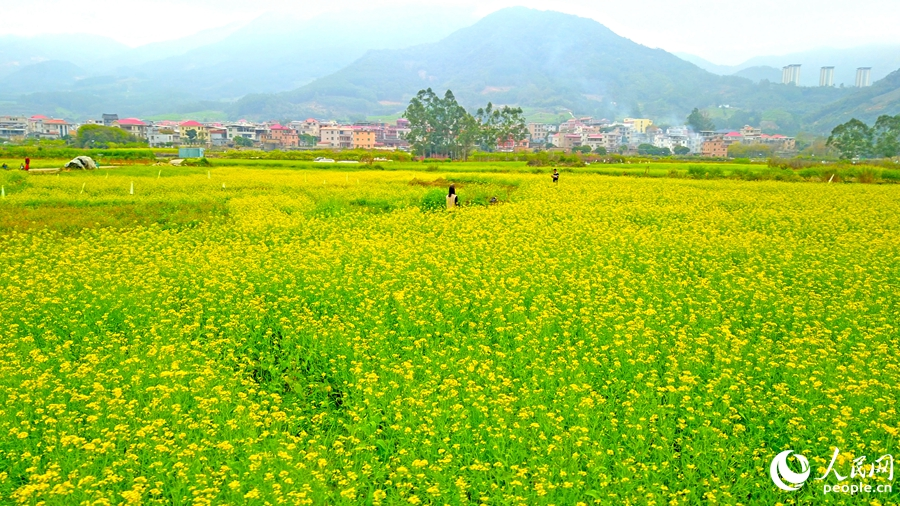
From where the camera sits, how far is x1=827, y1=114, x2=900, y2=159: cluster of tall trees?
9419 centimetres

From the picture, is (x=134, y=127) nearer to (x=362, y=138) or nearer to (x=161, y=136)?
(x=161, y=136)

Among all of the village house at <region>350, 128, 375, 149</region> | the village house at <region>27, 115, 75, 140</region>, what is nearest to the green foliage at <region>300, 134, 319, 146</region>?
the village house at <region>350, 128, 375, 149</region>

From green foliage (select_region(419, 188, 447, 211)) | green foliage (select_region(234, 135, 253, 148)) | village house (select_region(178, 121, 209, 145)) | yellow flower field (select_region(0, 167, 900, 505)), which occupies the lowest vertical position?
yellow flower field (select_region(0, 167, 900, 505))

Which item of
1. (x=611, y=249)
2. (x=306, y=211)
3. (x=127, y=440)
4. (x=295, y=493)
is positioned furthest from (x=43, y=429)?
(x=306, y=211)

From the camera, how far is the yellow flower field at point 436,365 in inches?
236

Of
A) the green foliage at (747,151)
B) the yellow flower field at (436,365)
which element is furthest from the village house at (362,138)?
the yellow flower field at (436,365)

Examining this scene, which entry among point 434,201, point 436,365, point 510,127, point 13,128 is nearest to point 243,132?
point 13,128

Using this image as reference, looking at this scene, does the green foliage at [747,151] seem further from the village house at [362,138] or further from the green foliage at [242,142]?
the green foliage at [242,142]

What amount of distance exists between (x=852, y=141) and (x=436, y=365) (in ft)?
347

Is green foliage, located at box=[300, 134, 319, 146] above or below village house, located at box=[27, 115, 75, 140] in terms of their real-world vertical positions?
below

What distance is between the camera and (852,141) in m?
94.0

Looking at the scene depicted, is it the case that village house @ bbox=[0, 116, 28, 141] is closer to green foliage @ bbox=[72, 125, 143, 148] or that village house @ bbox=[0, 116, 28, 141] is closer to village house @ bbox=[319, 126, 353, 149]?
village house @ bbox=[319, 126, 353, 149]

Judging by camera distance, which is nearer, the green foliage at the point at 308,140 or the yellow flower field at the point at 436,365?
the yellow flower field at the point at 436,365

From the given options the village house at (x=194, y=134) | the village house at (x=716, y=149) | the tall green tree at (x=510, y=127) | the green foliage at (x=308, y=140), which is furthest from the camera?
the green foliage at (x=308, y=140)
